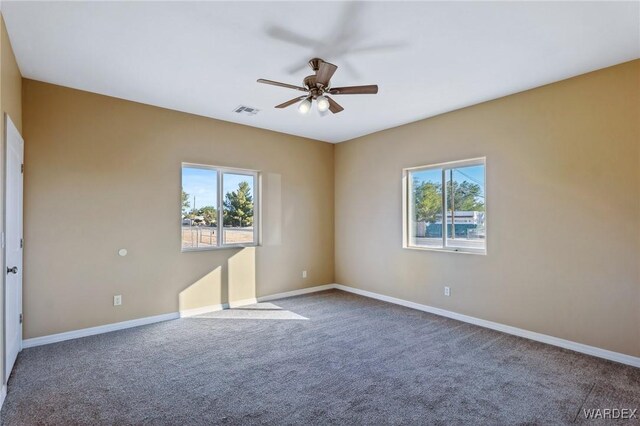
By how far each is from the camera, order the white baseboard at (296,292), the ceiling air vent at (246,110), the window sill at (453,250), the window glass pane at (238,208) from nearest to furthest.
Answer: the window sill at (453,250)
the ceiling air vent at (246,110)
the window glass pane at (238,208)
the white baseboard at (296,292)

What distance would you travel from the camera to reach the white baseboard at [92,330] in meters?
3.46

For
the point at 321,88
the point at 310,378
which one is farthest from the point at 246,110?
the point at 310,378

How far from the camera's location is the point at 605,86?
320 centimetres

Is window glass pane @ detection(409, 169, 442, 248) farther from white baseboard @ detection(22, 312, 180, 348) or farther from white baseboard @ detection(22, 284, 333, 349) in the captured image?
white baseboard @ detection(22, 312, 180, 348)

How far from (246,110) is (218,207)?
1474mm

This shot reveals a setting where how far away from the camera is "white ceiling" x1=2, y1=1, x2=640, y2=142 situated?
237 cm

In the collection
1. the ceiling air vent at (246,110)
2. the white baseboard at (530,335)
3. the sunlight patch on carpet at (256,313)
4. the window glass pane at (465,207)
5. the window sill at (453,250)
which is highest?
the ceiling air vent at (246,110)

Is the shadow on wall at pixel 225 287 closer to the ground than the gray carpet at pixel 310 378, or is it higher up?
higher up

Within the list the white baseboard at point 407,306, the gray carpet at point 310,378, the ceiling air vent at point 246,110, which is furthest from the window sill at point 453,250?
the ceiling air vent at point 246,110

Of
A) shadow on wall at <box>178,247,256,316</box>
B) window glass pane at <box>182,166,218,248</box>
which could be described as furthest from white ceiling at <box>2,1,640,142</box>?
shadow on wall at <box>178,247,256,316</box>

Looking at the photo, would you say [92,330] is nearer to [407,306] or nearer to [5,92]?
[5,92]

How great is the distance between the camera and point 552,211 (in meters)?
3.54

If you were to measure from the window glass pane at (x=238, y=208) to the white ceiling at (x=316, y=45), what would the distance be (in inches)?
57.5

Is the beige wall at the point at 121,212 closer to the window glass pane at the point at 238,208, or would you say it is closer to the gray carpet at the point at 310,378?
the window glass pane at the point at 238,208
